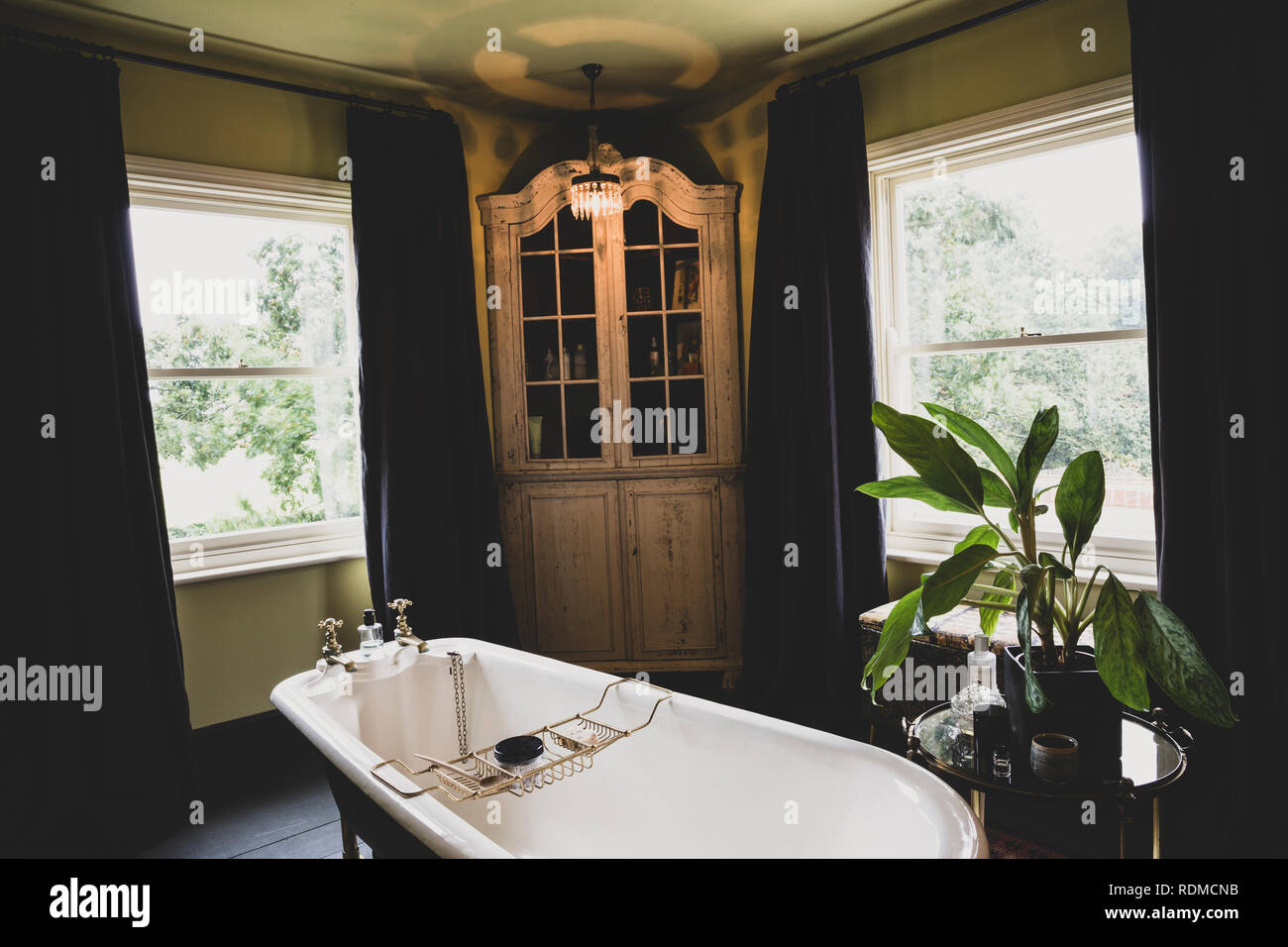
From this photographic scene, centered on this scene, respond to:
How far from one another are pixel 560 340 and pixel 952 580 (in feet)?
8.38

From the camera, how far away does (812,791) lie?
1.75 meters

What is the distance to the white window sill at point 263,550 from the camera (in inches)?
126

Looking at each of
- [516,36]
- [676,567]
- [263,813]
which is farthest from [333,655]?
[516,36]

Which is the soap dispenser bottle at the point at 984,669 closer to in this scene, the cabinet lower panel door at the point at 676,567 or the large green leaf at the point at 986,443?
the large green leaf at the point at 986,443

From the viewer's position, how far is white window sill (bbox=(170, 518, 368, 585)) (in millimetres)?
3211

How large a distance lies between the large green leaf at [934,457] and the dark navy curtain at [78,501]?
8.00 ft

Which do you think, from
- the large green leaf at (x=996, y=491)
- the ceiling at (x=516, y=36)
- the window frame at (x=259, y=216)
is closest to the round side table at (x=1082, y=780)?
the large green leaf at (x=996, y=491)

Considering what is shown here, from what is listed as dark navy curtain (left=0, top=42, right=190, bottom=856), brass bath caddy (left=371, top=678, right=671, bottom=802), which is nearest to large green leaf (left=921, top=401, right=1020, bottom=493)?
brass bath caddy (left=371, top=678, right=671, bottom=802)

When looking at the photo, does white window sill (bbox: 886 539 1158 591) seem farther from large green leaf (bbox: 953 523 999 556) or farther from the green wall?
large green leaf (bbox: 953 523 999 556)

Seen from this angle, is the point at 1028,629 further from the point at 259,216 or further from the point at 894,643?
the point at 259,216

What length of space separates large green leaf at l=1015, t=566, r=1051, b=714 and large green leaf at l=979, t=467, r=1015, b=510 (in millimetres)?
174

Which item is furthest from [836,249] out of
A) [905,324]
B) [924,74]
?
[924,74]

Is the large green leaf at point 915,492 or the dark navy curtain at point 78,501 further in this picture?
the dark navy curtain at point 78,501
